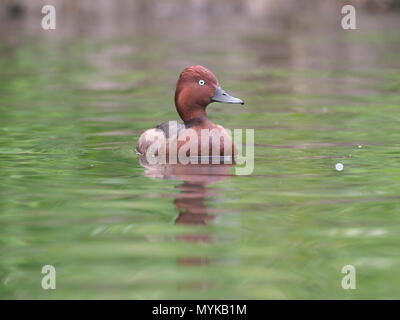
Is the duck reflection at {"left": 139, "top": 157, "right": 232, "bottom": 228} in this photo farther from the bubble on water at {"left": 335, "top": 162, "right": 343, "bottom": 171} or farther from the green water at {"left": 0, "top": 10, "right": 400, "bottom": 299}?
the bubble on water at {"left": 335, "top": 162, "right": 343, "bottom": 171}

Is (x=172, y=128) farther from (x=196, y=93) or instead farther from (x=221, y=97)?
(x=221, y=97)

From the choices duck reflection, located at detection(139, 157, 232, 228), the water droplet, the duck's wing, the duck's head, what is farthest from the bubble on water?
the duck's wing


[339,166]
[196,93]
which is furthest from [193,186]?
[196,93]

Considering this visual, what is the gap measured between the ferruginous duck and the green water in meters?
0.31

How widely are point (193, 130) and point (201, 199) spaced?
1691 mm

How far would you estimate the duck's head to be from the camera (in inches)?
327

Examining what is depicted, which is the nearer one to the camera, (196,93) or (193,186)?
(193,186)

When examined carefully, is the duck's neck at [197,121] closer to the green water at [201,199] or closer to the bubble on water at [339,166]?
the green water at [201,199]

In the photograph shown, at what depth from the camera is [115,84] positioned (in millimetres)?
14445

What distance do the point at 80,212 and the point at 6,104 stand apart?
20.5 ft

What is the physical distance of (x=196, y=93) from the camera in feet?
27.2

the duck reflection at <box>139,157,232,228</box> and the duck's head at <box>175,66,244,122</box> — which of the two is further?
the duck's head at <box>175,66,244,122</box>

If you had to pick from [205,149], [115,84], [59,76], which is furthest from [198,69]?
[59,76]

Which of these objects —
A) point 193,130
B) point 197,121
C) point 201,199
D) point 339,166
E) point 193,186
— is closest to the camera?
point 201,199
